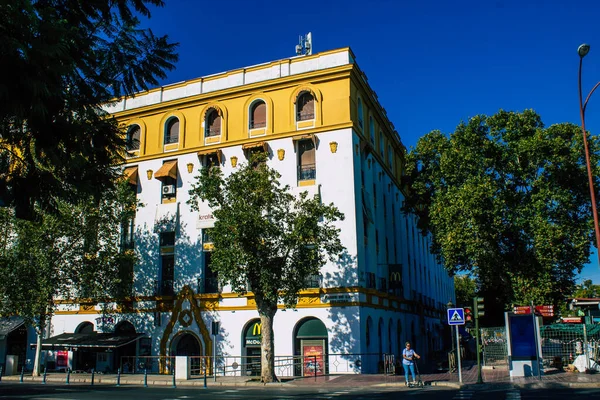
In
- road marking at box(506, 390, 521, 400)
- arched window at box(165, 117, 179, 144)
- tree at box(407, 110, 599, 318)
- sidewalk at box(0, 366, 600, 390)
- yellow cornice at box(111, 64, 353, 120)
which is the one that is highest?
yellow cornice at box(111, 64, 353, 120)

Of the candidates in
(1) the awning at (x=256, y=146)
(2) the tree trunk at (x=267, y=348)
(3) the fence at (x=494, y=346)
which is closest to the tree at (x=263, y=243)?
(2) the tree trunk at (x=267, y=348)

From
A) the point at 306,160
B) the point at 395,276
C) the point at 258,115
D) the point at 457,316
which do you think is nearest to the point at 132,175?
the point at 258,115

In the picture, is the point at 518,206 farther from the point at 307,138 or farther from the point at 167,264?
the point at 167,264

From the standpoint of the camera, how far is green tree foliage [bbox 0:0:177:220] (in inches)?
247

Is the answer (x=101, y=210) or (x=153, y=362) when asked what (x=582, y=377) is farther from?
(x=101, y=210)

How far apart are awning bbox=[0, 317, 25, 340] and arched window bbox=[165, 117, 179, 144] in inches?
579

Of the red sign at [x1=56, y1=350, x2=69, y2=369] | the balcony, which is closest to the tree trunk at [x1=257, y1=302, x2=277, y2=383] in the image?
the balcony

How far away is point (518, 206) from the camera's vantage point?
98.9ft

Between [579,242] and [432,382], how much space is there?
1253 cm

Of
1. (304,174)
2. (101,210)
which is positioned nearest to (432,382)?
(304,174)

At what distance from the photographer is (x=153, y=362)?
3080 centimetres

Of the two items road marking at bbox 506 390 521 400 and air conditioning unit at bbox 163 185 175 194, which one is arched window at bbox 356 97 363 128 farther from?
road marking at bbox 506 390 521 400

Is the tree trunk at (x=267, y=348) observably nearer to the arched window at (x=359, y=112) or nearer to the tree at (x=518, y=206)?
the tree at (x=518, y=206)

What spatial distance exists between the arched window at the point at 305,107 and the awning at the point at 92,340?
50.3 feet
